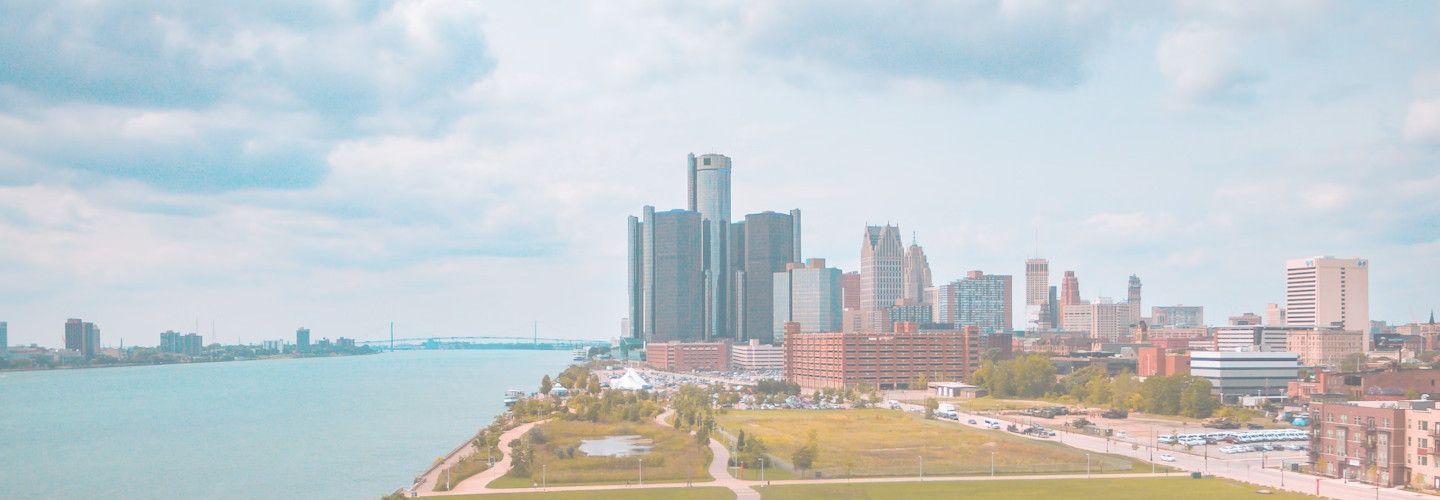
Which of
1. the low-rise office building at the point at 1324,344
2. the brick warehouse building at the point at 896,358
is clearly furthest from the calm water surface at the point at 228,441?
the low-rise office building at the point at 1324,344

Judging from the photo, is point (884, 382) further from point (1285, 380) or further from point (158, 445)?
point (158, 445)

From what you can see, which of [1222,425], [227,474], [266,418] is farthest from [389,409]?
[1222,425]

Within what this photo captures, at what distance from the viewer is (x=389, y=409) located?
132 meters

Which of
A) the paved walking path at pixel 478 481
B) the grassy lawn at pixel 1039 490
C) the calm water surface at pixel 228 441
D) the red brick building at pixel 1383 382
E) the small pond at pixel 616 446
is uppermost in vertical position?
the red brick building at pixel 1383 382

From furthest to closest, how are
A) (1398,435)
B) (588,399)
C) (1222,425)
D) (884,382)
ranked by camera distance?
(884,382) → (588,399) → (1222,425) → (1398,435)

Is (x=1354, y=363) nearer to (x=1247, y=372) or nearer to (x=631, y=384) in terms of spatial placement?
(x=1247, y=372)

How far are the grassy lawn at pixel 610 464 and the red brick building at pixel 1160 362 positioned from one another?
73058 mm

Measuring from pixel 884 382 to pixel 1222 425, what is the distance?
2472 inches

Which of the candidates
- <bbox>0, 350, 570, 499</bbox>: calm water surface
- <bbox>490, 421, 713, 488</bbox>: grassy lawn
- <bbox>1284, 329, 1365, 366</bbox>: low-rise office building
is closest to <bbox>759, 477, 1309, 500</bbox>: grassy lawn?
<bbox>490, 421, 713, 488</bbox>: grassy lawn

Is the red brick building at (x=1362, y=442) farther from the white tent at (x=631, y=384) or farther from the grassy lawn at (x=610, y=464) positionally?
the white tent at (x=631, y=384)

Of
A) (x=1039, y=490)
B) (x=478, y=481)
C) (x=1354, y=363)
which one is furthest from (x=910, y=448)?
(x=1354, y=363)

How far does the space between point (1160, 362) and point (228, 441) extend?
97.6 m

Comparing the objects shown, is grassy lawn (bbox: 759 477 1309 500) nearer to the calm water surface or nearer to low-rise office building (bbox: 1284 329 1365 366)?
the calm water surface

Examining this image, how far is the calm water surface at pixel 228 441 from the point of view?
69.4m
